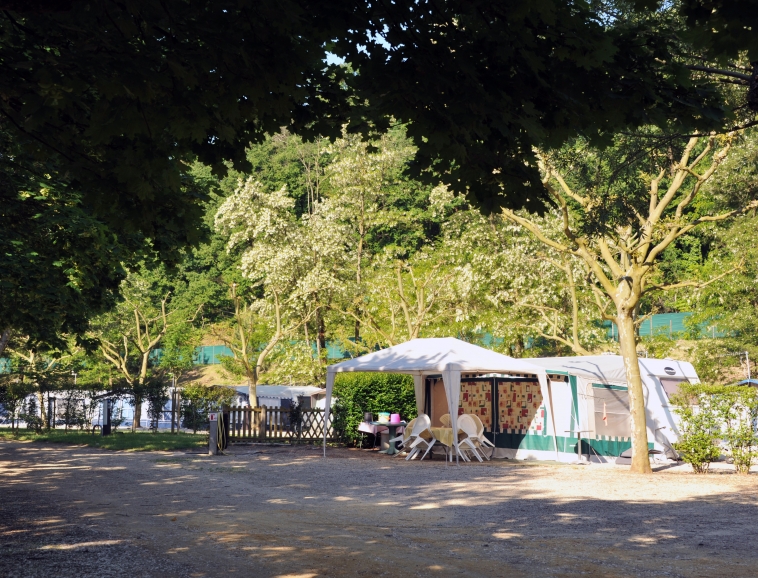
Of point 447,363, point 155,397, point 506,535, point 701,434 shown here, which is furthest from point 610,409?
point 155,397

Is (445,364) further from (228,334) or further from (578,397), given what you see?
(228,334)

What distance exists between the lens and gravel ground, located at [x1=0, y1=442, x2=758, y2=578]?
239 inches

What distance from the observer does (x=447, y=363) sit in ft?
55.7

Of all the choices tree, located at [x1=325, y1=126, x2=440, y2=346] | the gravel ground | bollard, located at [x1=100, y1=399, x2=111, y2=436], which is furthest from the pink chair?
tree, located at [x1=325, y1=126, x2=440, y2=346]

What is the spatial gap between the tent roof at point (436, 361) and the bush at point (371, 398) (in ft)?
10.4

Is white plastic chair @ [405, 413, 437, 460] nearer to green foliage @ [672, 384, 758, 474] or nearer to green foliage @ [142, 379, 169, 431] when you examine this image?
green foliage @ [672, 384, 758, 474]

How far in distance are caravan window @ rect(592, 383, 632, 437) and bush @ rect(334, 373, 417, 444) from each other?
495cm

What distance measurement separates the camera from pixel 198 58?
192 inches

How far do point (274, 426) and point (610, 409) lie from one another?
363 inches

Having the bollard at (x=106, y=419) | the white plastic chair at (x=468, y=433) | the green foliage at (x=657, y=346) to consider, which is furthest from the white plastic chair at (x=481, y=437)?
the bollard at (x=106, y=419)

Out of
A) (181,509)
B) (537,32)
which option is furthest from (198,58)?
(181,509)

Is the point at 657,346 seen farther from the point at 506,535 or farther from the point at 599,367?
the point at 506,535

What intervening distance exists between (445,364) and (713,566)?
10919 mm

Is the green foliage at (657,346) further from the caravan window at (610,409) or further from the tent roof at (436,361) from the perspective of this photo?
the tent roof at (436,361)
